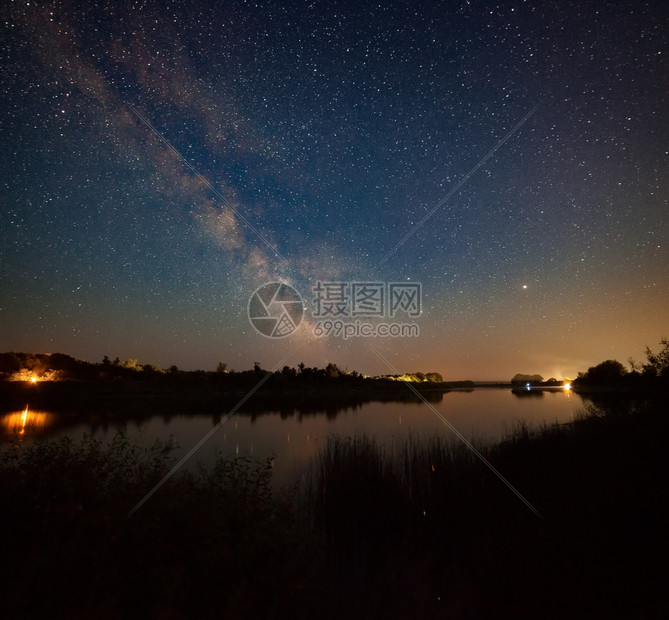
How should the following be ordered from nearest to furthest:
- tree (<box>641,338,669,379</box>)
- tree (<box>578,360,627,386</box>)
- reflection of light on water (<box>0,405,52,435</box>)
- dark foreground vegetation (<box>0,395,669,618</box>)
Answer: dark foreground vegetation (<box>0,395,669,618</box>) → tree (<box>641,338,669,379</box>) → reflection of light on water (<box>0,405,52,435</box>) → tree (<box>578,360,627,386</box>)

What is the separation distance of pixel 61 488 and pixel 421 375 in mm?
128903

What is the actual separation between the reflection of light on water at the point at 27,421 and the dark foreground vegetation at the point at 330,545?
1790 cm

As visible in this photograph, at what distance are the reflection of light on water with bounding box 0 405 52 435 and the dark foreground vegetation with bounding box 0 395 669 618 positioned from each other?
1790 centimetres

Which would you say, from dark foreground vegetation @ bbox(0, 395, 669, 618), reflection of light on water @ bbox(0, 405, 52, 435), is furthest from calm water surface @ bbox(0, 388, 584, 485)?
dark foreground vegetation @ bbox(0, 395, 669, 618)

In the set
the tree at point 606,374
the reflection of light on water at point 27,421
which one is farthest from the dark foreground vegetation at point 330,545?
the tree at point 606,374

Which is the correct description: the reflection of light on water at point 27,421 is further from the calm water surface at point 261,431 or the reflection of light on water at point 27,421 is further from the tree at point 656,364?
the tree at point 656,364

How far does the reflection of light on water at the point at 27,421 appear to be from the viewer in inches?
822

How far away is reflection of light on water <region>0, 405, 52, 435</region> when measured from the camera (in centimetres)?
2088

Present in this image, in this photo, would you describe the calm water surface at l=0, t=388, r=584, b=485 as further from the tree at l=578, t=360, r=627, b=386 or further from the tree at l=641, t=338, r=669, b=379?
the tree at l=578, t=360, r=627, b=386

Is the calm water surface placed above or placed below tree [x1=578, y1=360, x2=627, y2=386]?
below

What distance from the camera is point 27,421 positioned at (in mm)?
24375

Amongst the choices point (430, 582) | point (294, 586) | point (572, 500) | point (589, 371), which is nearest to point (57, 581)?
point (294, 586)

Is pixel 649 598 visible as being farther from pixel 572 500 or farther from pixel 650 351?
pixel 650 351

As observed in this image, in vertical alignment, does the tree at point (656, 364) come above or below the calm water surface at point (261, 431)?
above
